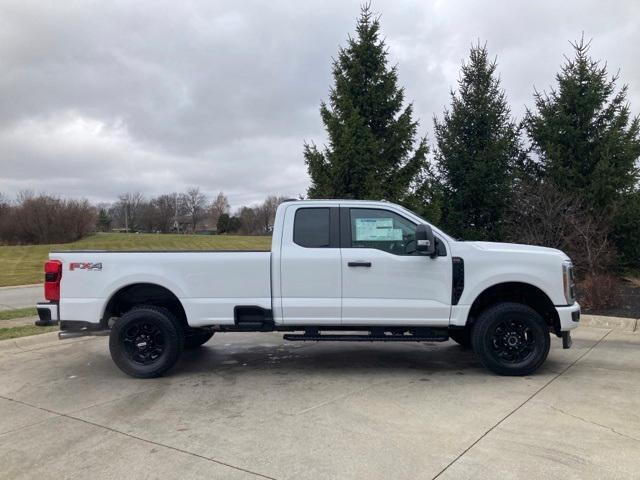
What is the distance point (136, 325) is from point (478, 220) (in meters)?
11.8

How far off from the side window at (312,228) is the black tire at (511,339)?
207 cm

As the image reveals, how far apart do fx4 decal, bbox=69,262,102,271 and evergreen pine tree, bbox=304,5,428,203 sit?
28.5ft

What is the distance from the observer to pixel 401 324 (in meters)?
6.05

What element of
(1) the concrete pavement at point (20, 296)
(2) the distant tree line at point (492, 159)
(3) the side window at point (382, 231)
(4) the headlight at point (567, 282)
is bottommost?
(1) the concrete pavement at point (20, 296)

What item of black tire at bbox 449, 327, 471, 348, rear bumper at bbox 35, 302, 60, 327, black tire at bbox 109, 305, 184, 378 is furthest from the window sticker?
rear bumper at bbox 35, 302, 60, 327

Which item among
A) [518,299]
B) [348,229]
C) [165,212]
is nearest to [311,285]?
[348,229]

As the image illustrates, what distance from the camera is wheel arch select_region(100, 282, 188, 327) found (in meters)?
6.27

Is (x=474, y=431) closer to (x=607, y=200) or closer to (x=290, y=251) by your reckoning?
(x=290, y=251)

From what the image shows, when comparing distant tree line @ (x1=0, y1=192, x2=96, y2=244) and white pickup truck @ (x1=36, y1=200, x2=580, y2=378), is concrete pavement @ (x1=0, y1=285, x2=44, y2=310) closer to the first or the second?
white pickup truck @ (x1=36, y1=200, x2=580, y2=378)

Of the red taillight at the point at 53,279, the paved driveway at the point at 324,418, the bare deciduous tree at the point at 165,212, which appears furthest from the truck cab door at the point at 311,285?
the bare deciduous tree at the point at 165,212

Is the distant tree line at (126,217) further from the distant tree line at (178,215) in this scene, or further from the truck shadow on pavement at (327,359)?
the truck shadow on pavement at (327,359)

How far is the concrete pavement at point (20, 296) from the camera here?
13.1 meters

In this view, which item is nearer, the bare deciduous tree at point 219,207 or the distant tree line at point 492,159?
the distant tree line at point 492,159

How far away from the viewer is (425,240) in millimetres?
5789
